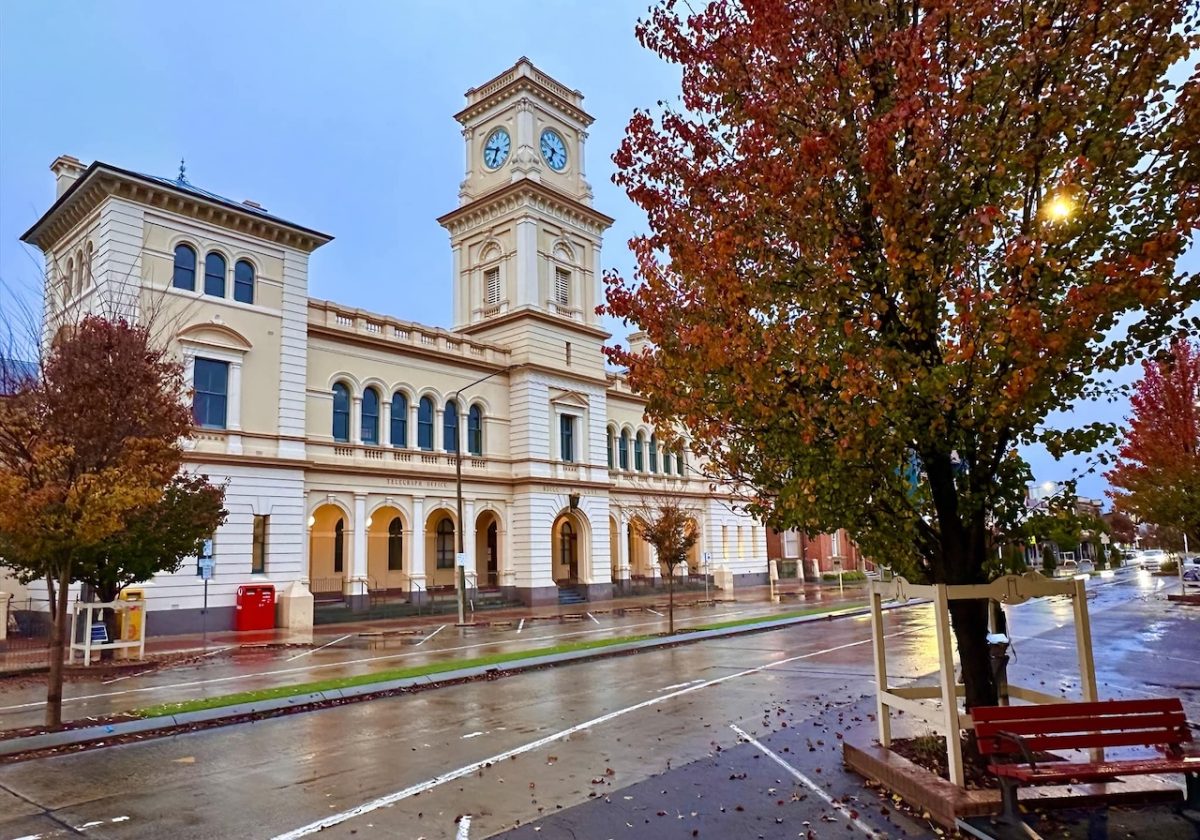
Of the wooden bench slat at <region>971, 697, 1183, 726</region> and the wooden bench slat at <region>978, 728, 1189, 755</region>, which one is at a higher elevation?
the wooden bench slat at <region>971, 697, 1183, 726</region>

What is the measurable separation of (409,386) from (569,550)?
14.9m

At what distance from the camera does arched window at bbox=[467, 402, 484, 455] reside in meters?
39.0

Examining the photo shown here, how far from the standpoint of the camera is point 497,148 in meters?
43.4

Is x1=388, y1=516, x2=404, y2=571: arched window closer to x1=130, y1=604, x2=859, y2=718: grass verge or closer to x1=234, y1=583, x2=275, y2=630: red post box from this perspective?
x1=234, y1=583, x2=275, y2=630: red post box

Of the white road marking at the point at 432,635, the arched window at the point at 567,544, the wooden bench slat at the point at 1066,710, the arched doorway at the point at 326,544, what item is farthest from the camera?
the arched window at the point at 567,544

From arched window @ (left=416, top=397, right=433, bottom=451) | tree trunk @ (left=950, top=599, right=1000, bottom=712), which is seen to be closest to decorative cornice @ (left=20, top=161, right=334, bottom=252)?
arched window @ (left=416, top=397, right=433, bottom=451)

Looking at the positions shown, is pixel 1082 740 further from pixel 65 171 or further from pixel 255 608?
pixel 65 171

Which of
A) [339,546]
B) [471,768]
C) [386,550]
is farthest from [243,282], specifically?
[471,768]

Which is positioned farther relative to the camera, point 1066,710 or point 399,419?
point 399,419

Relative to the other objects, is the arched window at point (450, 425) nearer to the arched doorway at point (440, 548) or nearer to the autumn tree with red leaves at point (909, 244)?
the arched doorway at point (440, 548)

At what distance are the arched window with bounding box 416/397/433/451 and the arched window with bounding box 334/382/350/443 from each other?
138 inches

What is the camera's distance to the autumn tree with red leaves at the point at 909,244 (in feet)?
20.2

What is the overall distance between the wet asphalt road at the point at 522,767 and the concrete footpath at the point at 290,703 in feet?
1.55

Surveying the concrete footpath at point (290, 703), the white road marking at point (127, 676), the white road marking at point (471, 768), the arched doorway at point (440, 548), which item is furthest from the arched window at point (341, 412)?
the white road marking at point (471, 768)
